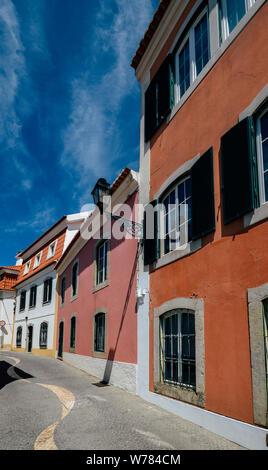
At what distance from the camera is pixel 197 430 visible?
17.6 feet

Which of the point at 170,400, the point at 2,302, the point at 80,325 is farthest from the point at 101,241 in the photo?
the point at 2,302

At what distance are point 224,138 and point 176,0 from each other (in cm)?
443

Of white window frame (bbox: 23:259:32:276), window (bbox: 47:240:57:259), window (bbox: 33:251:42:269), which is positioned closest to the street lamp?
window (bbox: 47:240:57:259)

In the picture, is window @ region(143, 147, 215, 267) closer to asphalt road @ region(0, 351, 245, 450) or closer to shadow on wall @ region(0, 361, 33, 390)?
asphalt road @ region(0, 351, 245, 450)

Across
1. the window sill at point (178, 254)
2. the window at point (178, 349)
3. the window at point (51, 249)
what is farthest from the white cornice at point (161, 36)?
the window at point (51, 249)

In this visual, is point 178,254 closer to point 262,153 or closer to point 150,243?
point 150,243

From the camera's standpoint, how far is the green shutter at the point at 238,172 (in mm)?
4957

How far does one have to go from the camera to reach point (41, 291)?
71.9ft

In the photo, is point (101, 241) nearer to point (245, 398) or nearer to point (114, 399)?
point (114, 399)

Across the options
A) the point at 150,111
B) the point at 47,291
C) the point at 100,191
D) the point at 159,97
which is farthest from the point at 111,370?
the point at 47,291

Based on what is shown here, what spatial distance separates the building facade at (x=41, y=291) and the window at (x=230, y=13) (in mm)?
15581

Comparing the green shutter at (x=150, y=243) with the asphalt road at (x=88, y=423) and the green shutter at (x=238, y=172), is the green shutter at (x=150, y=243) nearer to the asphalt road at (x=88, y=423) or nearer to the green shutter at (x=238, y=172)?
the green shutter at (x=238, y=172)

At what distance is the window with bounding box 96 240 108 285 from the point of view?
1175 centimetres

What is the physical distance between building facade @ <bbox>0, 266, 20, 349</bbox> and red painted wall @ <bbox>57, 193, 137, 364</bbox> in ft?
52.1
